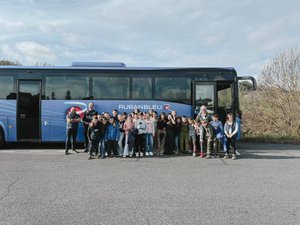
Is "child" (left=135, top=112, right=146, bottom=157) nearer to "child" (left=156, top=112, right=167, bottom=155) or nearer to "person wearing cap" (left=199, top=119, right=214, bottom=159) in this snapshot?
"child" (left=156, top=112, right=167, bottom=155)

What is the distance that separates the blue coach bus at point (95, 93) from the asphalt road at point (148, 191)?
8.88ft

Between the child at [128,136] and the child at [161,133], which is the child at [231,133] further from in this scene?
the child at [128,136]

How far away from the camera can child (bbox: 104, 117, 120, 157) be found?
37.6 feet

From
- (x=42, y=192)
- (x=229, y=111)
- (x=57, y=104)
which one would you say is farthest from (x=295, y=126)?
(x=42, y=192)

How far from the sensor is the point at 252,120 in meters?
21.5

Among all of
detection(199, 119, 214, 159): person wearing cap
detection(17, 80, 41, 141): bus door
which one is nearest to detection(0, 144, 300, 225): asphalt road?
detection(199, 119, 214, 159): person wearing cap

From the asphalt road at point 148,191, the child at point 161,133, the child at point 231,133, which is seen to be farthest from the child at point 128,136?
the child at point 231,133

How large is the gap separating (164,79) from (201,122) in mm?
2677

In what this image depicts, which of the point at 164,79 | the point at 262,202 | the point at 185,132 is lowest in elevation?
the point at 262,202

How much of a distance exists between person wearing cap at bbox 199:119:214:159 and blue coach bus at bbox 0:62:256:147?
150 cm

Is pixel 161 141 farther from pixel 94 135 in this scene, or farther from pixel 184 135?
pixel 94 135

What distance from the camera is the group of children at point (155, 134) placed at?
11.3 m

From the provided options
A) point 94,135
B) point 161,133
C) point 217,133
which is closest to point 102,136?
point 94,135

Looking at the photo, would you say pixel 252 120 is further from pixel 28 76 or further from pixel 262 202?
pixel 262 202
